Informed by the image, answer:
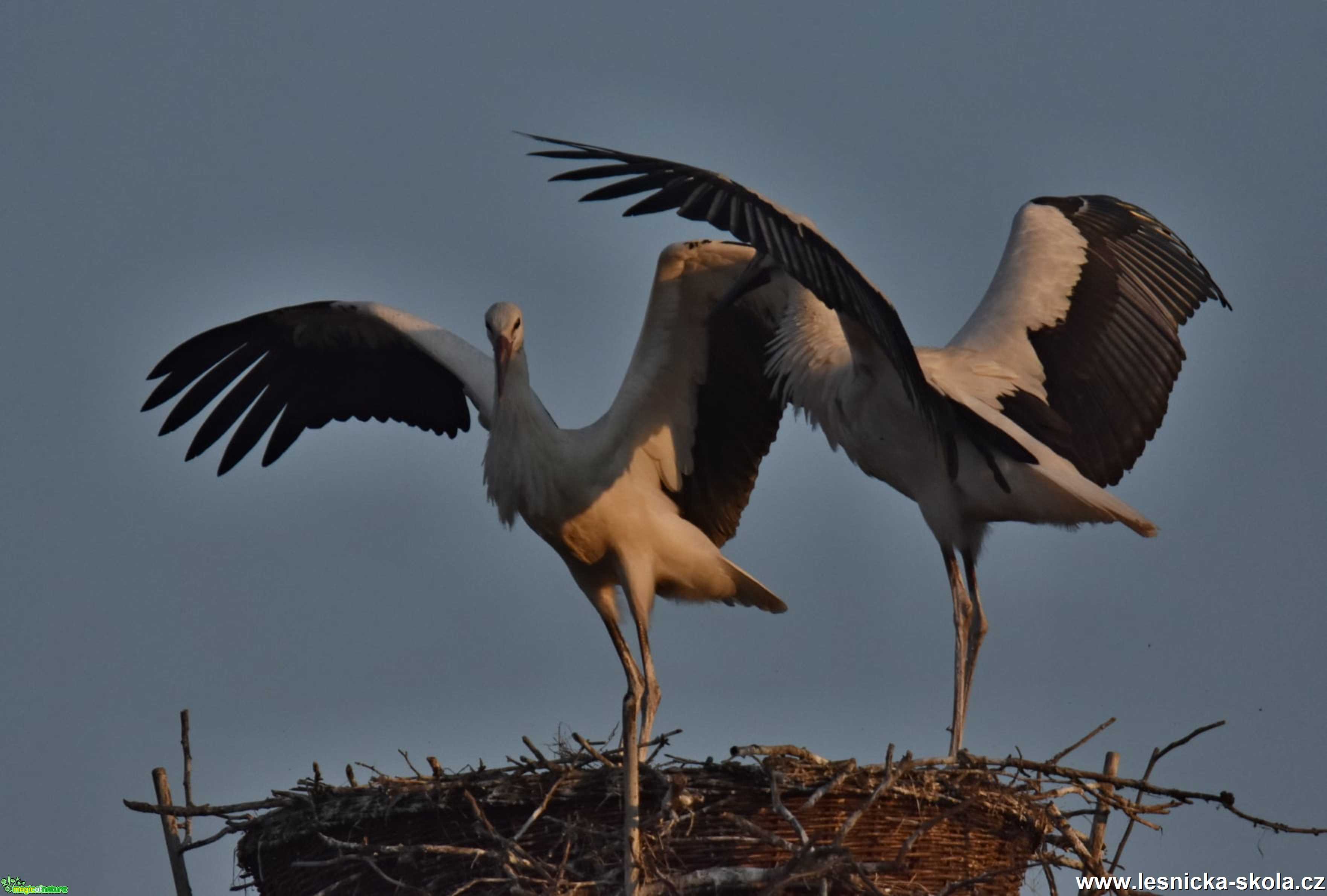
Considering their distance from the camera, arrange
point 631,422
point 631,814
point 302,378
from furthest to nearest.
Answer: point 302,378 → point 631,422 → point 631,814

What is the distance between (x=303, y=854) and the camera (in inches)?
281

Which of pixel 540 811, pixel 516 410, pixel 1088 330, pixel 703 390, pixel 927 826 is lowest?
pixel 927 826

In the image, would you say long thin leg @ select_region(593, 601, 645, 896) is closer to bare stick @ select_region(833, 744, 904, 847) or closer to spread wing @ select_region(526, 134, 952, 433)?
bare stick @ select_region(833, 744, 904, 847)

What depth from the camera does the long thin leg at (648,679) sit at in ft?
26.7

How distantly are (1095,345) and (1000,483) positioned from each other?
1143 millimetres

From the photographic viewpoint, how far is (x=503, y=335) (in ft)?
26.0

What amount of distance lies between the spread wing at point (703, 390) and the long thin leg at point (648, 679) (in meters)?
0.55

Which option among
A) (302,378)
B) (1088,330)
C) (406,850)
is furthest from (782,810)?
(302,378)

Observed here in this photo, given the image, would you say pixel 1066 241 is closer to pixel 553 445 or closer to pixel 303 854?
pixel 553 445

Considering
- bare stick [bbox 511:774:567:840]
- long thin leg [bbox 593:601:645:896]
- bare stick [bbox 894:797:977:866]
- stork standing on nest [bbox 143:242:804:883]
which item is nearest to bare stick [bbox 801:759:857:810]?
bare stick [bbox 894:797:977:866]

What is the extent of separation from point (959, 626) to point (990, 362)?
969 mm

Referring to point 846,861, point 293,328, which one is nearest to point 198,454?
point 293,328

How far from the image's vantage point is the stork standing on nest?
7.90m

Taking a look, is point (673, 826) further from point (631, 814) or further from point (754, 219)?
point (754, 219)
